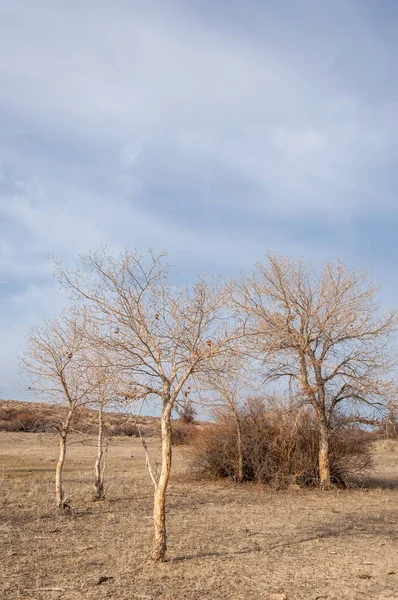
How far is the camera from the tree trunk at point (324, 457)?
17062 mm

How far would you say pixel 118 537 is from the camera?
918 cm

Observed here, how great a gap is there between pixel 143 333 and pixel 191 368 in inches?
35.8

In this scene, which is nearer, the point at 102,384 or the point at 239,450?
the point at 102,384

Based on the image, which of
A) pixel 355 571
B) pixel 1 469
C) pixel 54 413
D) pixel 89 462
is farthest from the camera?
pixel 89 462

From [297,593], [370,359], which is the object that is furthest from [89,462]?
[297,593]

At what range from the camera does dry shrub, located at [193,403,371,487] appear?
693 inches

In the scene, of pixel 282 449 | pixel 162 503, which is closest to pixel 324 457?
pixel 282 449

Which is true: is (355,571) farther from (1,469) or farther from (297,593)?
(1,469)

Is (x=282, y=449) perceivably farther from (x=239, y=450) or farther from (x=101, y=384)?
(x=101, y=384)

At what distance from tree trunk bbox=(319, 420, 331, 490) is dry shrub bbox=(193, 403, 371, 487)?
1.19ft

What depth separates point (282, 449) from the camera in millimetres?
17891

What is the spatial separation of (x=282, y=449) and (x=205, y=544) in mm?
9671

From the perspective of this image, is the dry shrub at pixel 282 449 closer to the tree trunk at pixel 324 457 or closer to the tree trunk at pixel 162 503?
the tree trunk at pixel 324 457

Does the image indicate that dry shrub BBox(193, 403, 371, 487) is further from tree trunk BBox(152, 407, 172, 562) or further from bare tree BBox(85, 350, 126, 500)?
tree trunk BBox(152, 407, 172, 562)
